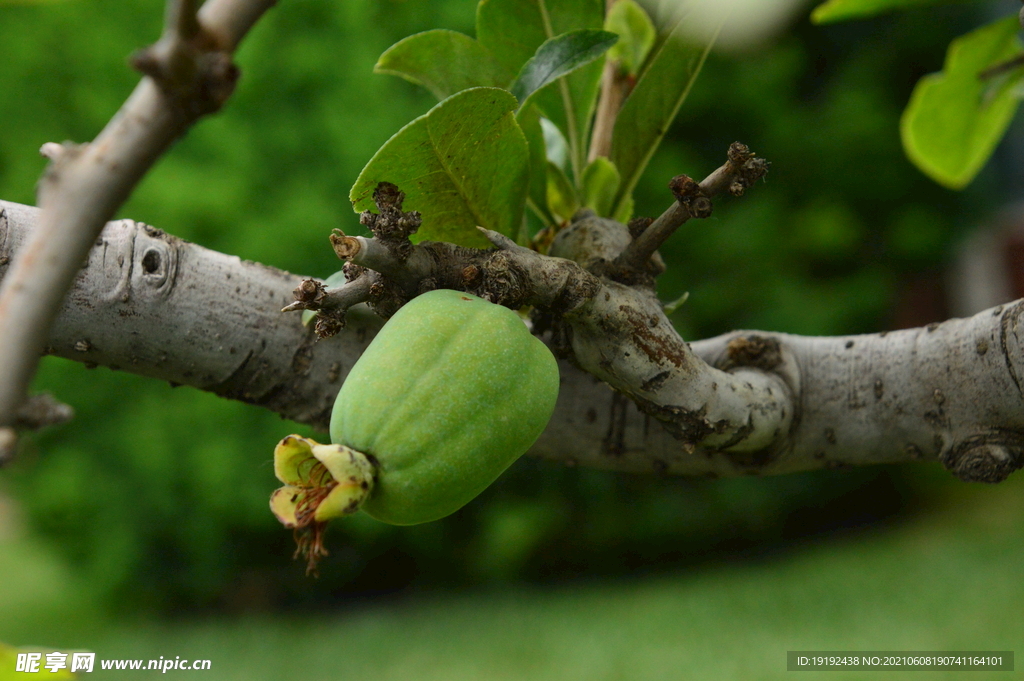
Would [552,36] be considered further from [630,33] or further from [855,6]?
[855,6]

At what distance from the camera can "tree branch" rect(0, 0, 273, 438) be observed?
253 millimetres

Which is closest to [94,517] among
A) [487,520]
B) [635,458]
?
[487,520]

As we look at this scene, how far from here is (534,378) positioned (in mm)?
541

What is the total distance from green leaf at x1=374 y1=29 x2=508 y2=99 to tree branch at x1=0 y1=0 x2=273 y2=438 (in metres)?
0.49

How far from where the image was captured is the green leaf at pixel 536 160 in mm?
711

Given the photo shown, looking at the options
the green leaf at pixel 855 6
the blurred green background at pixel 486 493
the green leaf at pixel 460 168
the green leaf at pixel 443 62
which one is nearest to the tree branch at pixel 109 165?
the green leaf at pixel 460 168

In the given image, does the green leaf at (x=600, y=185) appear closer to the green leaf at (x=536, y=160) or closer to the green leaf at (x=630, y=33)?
the green leaf at (x=536, y=160)

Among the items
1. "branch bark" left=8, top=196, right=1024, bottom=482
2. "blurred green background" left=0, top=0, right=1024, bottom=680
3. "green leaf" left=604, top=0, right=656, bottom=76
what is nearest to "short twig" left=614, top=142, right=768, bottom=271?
"branch bark" left=8, top=196, right=1024, bottom=482

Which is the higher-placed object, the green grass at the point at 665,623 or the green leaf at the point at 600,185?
the green leaf at the point at 600,185

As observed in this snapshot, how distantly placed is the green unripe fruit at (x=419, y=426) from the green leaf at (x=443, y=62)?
33 cm

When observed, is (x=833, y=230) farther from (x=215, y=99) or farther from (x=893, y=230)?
(x=215, y=99)

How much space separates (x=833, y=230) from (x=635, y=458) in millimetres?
3139

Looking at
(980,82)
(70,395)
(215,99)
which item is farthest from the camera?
(70,395)

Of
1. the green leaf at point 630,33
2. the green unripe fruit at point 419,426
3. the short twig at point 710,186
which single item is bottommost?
the green unripe fruit at point 419,426
